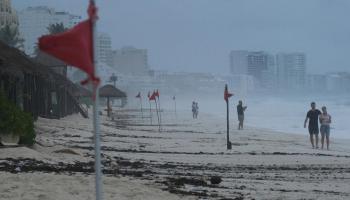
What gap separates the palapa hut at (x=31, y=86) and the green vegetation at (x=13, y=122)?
2.21m

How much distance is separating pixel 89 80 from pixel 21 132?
8240mm

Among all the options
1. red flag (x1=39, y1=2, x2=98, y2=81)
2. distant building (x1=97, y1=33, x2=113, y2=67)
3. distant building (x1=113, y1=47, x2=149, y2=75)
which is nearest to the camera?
red flag (x1=39, y1=2, x2=98, y2=81)

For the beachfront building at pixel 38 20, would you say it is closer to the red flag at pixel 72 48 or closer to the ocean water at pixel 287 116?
the ocean water at pixel 287 116

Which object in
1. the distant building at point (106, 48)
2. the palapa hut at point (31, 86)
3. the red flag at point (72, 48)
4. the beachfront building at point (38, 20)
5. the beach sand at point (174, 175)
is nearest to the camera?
the red flag at point (72, 48)

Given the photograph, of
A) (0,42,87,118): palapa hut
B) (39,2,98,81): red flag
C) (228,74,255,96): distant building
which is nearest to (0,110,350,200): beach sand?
(39,2,98,81): red flag

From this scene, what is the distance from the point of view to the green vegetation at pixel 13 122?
11430 millimetres

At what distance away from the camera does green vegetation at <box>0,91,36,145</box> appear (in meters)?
11.4

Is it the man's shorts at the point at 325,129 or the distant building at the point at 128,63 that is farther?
the distant building at the point at 128,63

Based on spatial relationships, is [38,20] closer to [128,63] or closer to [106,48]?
[106,48]

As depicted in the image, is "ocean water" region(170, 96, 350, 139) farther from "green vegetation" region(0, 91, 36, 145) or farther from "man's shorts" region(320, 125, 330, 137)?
"green vegetation" region(0, 91, 36, 145)

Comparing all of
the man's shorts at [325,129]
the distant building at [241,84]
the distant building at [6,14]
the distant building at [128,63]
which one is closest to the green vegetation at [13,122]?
the man's shorts at [325,129]

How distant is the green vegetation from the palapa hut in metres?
2.21

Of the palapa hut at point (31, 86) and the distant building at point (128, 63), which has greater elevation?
the distant building at point (128, 63)

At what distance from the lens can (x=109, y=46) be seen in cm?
18138
